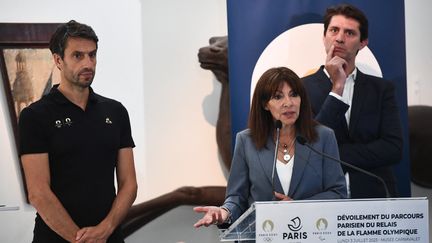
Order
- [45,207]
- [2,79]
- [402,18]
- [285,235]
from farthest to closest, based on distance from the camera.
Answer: [2,79] < [402,18] < [45,207] < [285,235]

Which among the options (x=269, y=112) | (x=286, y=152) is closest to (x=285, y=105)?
(x=269, y=112)

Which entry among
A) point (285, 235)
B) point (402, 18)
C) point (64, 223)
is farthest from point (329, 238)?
point (402, 18)

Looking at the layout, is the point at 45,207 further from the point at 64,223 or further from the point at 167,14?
the point at 167,14

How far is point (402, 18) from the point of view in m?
3.10

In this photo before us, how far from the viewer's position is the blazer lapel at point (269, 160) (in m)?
2.43

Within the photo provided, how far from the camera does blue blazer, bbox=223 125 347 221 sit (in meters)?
2.43

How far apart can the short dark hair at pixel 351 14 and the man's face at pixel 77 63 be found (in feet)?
4.49

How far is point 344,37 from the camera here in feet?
9.99

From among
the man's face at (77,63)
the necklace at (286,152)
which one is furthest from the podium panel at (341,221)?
the man's face at (77,63)

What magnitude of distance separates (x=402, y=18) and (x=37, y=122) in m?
2.09

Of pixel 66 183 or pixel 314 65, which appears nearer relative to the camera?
pixel 66 183

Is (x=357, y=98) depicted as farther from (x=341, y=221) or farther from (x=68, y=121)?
(x=68, y=121)

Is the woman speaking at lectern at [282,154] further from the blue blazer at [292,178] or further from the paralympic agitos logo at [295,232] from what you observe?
the paralympic agitos logo at [295,232]

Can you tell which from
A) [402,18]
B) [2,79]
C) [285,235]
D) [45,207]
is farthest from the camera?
[2,79]
